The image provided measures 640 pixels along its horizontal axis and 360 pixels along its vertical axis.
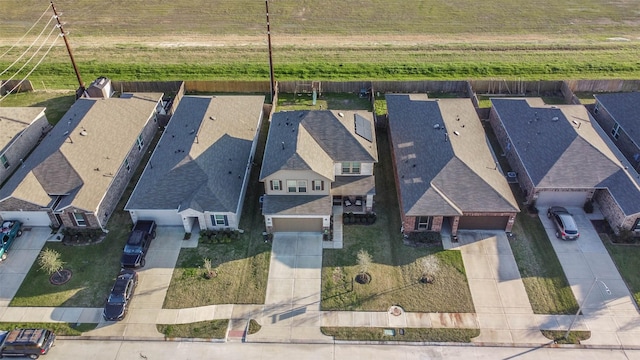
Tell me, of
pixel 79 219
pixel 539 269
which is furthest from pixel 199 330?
pixel 539 269

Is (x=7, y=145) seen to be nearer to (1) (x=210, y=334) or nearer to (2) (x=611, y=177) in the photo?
(1) (x=210, y=334)

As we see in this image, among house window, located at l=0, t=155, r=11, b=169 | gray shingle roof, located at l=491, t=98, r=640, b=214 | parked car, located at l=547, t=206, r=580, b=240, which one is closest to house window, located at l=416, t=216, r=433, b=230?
gray shingle roof, located at l=491, t=98, r=640, b=214

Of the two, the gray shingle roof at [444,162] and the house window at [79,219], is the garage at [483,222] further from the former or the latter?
the house window at [79,219]

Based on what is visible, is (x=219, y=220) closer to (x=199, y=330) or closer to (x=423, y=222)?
(x=199, y=330)

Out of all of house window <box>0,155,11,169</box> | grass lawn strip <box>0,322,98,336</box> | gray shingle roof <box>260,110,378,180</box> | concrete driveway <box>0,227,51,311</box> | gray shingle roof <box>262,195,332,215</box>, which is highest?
gray shingle roof <box>260,110,378,180</box>

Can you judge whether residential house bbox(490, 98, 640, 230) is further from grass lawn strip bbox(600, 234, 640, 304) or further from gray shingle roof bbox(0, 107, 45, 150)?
gray shingle roof bbox(0, 107, 45, 150)

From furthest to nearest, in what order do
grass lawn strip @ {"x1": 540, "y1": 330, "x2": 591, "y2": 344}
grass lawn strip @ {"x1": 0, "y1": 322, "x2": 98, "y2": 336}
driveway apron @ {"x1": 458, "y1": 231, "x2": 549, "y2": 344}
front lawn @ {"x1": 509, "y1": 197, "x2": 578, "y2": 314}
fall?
front lawn @ {"x1": 509, "y1": 197, "x2": 578, "y2": 314}, grass lawn strip @ {"x1": 0, "y1": 322, "x2": 98, "y2": 336}, driveway apron @ {"x1": 458, "y1": 231, "x2": 549, "y2": 344}, grass lawn strip @ {"x1": 540, "y1": 330, "x2": 591, "y2": 344}
